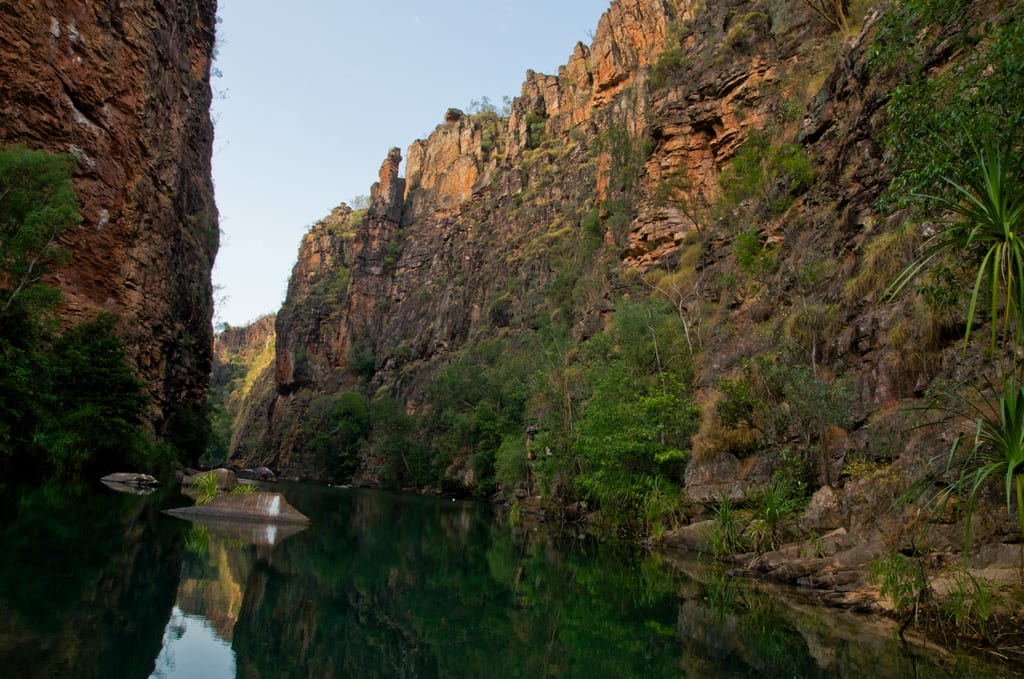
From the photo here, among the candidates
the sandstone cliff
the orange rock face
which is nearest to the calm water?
the sandstone cliff

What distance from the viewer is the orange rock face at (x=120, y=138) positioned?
2686cm

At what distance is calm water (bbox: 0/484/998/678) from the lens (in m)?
5.88

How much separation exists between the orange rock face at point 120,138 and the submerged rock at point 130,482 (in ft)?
26.7

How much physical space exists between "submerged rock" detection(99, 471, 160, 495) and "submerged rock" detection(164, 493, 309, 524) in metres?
8.96

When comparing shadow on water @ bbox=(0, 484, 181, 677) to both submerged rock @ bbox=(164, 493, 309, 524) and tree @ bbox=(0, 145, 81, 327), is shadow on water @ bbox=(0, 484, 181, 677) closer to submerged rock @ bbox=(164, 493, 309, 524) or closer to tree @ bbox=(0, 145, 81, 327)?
submerged rock @ bbox=(164, 493, 309, 524)

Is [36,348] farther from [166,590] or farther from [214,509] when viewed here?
[166,590]

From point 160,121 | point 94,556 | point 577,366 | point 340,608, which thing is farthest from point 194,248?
point 340,608

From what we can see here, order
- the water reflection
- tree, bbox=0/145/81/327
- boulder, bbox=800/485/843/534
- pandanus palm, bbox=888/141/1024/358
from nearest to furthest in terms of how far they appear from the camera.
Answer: the water reflection < pandanus palm, bbox=888/141/1024/358 < boulder, bbox=800/485/843/534 < tree, bbox=0/145/81/327

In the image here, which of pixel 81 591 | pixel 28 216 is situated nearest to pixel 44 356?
pixel 28 216

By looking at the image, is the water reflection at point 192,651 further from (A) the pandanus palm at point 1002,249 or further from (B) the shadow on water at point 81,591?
(A) the pandanus palm at point 1002,249

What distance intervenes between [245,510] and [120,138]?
24510 millimetres

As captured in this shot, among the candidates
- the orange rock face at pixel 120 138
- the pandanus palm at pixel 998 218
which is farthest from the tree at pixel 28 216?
the pandanus palm at pixel 998 218

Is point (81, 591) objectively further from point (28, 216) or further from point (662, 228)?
point (662, 228)

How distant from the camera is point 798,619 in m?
9.02
